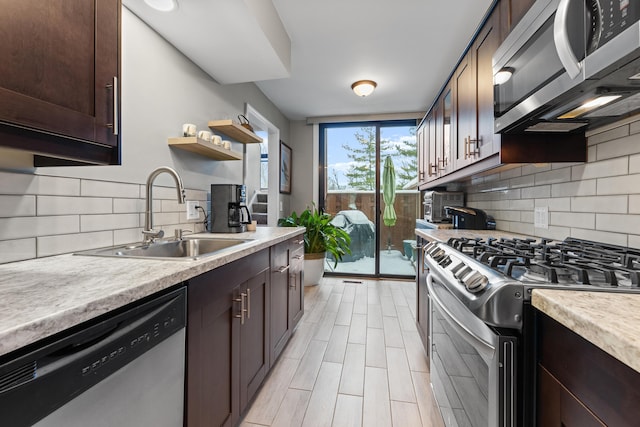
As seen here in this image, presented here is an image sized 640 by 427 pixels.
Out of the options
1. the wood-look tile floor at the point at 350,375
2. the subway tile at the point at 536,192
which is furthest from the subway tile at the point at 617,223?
the wood-look tile floor at the point at 350,375

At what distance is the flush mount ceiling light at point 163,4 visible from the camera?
1460mm

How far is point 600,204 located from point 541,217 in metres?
0.42

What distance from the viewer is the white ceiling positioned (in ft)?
5.40

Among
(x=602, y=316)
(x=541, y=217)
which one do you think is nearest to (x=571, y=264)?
(x=602, y=316)

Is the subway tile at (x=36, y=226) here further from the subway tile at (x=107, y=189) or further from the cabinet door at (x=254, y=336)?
the cabinet door at (x=254, y=336)

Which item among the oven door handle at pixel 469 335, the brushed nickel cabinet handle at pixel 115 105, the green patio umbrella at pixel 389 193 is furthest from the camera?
the green patio umbrella at pixel 389 193

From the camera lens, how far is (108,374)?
64 centimetres

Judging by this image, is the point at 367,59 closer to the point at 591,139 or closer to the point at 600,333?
the point at 591,139

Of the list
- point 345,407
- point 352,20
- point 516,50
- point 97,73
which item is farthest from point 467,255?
point 352,20

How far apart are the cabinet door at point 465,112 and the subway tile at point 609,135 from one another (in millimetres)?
547

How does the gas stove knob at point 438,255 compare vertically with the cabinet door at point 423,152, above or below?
below

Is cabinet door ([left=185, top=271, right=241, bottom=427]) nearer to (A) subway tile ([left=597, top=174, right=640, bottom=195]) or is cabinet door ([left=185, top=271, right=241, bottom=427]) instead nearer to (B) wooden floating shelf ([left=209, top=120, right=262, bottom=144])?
(B) wooden floating shelf ([left=209, top=120, right=262, bottom=144])

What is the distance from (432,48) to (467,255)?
2.17 m

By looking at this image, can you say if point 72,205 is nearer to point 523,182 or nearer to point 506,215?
point 523,182
